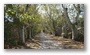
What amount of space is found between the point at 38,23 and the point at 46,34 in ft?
0.72

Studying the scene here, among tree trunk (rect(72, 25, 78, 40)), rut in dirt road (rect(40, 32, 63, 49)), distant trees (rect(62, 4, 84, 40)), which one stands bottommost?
rut in dirt road (rect(40, 32, 63, 49))

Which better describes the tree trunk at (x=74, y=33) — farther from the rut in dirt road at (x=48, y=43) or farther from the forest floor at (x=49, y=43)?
the rut in dirt road at (x=48, y=43)

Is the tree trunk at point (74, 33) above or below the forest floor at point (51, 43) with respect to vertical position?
above

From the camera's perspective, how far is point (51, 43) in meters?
2.18

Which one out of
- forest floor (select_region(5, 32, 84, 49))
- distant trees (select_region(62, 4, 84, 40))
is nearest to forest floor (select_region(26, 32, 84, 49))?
forest floor (select_region(5, 32, 84, 49))

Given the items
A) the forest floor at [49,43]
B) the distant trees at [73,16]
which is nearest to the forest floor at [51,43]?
the forest floor at [49,43]

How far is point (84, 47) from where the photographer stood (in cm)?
217

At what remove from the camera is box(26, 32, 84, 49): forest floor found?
216cm

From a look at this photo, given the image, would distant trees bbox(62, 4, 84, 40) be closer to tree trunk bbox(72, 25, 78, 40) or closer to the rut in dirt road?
tree trunk bbox(72, 25, 78, 40)

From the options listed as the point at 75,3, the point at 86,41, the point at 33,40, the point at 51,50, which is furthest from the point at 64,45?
the point at 75,3

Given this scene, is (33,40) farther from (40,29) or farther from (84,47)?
(84,47)

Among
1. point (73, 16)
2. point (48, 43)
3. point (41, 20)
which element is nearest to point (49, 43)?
point (48, 43)

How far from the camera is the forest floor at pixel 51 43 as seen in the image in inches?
85.1

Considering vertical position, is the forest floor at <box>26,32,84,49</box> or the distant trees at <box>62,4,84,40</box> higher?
the distant trees at <box>62,4,84,40</box>
